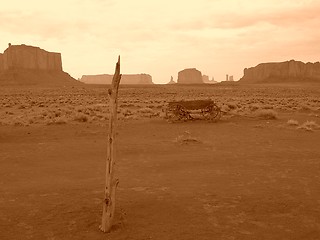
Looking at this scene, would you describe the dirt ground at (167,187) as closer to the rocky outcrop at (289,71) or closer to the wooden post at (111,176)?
the wooden post at (111,176)

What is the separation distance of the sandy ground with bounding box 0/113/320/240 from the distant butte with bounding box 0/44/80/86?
3675 inches

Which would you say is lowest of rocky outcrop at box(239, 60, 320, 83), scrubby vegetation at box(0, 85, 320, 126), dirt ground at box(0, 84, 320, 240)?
dirt ground at box(0, 84, 320, 240)

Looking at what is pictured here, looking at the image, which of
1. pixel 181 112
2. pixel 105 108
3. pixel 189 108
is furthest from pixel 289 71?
pixel 189 108

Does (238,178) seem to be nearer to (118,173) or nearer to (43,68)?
(118,173)

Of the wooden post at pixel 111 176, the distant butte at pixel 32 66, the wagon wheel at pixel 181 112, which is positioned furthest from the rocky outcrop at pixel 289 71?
the wooden post at pixel 111 176

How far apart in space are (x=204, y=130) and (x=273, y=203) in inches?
387

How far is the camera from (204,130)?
55.1ft

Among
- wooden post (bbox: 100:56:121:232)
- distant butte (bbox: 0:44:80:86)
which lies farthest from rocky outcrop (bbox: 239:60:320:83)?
wooden post (bbox: 100:56:121:232)

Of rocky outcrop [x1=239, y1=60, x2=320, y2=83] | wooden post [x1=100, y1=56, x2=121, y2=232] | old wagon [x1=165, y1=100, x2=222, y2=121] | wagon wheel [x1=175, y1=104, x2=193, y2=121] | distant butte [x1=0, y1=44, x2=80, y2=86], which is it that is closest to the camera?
wooden post [x1=100, y1=56, x2=121, y2=232]

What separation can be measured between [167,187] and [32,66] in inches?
4579

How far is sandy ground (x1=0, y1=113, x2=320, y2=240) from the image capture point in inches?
233

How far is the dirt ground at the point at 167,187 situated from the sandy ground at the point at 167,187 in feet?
0.07

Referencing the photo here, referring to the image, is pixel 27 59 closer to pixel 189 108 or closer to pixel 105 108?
pixel 105 108

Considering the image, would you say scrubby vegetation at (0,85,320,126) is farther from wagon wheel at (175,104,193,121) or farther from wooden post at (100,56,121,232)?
wooden post at (100,56,121,232)
